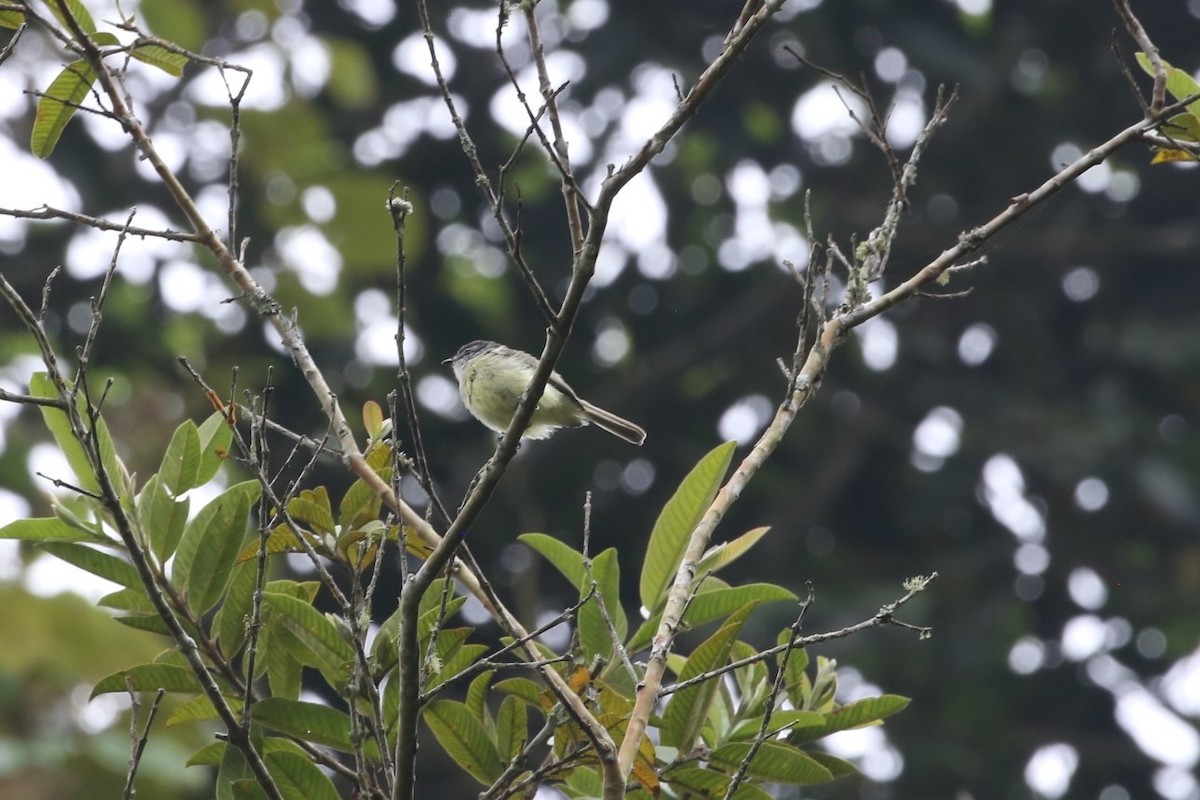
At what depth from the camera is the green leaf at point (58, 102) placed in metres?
2.73

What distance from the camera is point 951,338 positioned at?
13570mm

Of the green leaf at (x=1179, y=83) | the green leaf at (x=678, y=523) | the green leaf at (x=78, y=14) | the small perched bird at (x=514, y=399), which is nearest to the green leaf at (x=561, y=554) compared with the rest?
the green leaf at (x=678, y=523)

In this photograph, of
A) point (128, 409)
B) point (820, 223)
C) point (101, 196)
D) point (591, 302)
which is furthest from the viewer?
point (591, 302)

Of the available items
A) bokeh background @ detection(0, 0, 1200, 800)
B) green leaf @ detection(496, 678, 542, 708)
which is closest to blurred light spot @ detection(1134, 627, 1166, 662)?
bokeh background @ detection(0, 0, 1200, 800)

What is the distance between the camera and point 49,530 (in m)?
2.78

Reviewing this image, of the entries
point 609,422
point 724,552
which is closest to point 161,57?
point 724,552

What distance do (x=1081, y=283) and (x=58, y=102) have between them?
1201cm

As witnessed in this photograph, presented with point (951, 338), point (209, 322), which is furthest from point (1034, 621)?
point (209, 322)

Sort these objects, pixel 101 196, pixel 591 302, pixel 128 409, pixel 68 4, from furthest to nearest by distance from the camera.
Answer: pixel 591 302 → pixel 101 196 → pixel 128 409 → pixel 68 4

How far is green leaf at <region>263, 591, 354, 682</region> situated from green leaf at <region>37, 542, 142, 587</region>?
0.28m

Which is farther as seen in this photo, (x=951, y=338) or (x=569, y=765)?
(x=951, y=338)

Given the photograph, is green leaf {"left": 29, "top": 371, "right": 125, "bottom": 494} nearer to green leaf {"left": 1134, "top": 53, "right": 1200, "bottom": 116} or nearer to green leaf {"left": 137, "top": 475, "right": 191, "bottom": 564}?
green leaf {"left": 137, "top": 475, "right": 191, "bottom": 564}

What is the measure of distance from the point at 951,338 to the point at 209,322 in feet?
22.1

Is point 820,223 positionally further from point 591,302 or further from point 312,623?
point 312,623
